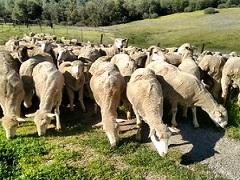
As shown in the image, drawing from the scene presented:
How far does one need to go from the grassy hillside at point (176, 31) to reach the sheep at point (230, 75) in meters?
37.2

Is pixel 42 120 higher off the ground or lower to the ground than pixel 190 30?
higher

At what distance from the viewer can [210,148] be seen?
15.6 metres

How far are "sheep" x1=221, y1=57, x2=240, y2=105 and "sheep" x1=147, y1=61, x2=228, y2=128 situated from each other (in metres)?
2.76

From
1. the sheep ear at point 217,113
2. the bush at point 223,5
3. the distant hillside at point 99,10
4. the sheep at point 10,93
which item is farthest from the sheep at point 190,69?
the bush at point 223,5

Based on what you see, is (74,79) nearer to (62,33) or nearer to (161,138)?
(161,138)

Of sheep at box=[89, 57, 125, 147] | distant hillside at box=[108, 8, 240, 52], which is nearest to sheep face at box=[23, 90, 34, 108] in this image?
A: sheep at box=[89, 57, 125, 147]

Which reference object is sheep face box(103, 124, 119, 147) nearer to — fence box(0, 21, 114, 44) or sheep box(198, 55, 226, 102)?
sheep box(198, 55, 226, 102)

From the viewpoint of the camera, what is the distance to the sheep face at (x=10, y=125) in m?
16.1

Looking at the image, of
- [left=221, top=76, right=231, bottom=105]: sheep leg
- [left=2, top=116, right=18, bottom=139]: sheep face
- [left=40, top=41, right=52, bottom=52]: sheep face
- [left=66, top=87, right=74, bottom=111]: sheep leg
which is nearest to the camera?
[left=2, top=116, right=18, bottom=139]: sheep face

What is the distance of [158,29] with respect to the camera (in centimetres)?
8138

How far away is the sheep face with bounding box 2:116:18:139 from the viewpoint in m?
16.1

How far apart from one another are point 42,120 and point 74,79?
9.36 ft

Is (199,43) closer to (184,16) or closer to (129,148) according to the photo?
(184,16)

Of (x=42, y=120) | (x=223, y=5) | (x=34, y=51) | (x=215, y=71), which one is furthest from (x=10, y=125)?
(x=223, y=5)
